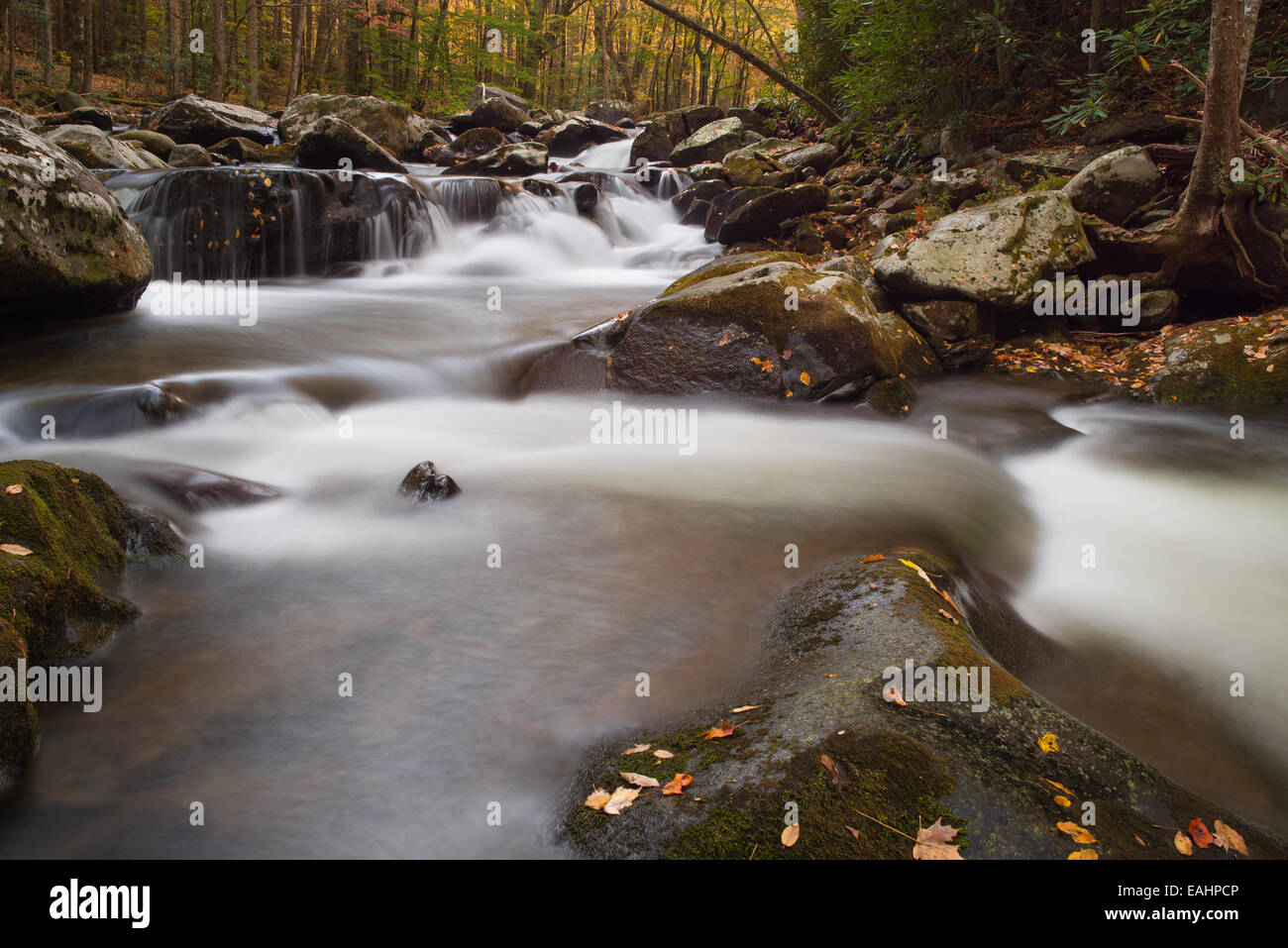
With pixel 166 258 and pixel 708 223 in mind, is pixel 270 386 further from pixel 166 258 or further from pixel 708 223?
pixel 708 223

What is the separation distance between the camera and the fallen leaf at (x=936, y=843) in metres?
2.03

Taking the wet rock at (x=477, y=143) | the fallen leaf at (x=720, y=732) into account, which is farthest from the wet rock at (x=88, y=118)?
the fallen leaf at (x=720, y=732)

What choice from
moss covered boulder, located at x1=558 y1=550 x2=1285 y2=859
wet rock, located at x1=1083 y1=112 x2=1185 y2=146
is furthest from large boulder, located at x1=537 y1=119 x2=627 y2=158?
moss covered boulder, located at x1=558 y1=550 x2=1285 y2=859

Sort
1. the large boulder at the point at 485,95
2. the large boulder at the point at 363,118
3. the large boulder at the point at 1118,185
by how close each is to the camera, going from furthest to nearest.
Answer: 1. the large boulder at the point at 485,95
2. the large boulder at the point at 363,118
3. the large boulder at the point at 1118,185

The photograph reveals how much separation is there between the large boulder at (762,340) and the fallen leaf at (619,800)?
17.3 feet

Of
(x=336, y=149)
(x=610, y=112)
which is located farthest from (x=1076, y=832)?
(x=610, y=112)

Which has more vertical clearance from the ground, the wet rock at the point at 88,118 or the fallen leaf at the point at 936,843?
the wet rock at the point at 88,118

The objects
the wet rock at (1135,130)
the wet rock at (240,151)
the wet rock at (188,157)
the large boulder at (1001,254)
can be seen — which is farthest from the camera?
the wet rock at (240,151)

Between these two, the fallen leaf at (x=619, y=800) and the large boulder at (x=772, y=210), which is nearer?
the fallen leaf at (x=619, y=800)

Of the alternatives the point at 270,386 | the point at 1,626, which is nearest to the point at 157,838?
the point at 1,626

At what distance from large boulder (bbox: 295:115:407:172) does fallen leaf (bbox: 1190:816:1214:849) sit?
15578mm

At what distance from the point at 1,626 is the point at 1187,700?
4.71m

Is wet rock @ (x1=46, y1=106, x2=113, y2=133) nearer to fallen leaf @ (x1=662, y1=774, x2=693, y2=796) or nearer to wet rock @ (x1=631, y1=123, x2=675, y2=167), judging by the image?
wet rock @ (x1=631, y1=123, x2=675, y2=167)

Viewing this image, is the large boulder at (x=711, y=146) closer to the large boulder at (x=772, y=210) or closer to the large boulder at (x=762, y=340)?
the large boulder at (x=772, y=210)
